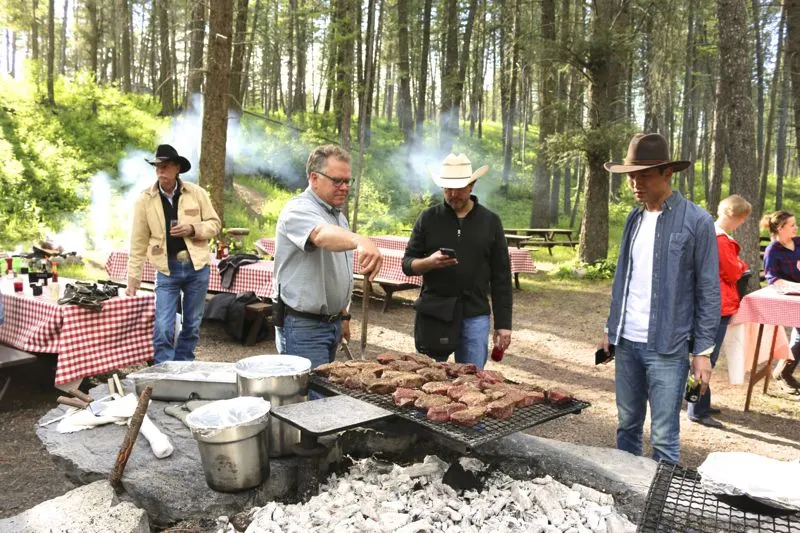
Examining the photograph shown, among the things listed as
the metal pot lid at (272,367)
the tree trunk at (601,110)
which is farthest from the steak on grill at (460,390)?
the tree trunk at (601,110)

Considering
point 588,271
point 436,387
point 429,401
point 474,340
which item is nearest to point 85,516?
point 429,401

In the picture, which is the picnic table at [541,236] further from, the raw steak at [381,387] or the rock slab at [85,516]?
the rock slab at [85,516]

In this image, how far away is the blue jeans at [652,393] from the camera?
3.15 meters

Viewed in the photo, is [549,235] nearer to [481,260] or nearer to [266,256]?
[266,256]

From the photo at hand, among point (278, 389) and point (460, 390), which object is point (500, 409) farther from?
point (278, 389)

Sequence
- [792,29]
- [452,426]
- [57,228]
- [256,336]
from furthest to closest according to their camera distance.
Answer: [57,228]
[792,29]
[256,336]
[452,426]

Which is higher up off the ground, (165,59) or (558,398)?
(165,59)

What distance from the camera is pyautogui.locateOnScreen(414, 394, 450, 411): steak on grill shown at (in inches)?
103

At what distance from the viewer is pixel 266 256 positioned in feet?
39.2

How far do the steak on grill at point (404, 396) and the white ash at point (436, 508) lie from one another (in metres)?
0.42

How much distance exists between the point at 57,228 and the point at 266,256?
258 inches

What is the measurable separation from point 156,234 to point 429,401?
3.80 meters

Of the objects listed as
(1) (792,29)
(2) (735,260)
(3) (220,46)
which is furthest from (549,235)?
(2) (735,260)

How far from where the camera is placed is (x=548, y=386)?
6.31m
